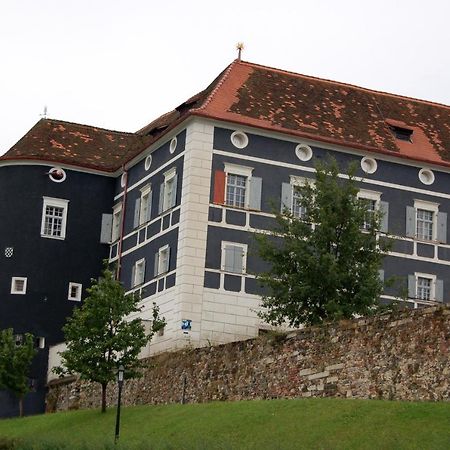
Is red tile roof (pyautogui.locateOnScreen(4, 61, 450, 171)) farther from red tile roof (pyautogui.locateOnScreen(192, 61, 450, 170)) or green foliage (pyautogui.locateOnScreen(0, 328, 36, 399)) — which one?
green foliage (pyautogui.locateOnScreen(0, 328, 36, 399))

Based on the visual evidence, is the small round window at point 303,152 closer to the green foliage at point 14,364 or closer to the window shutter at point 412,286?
the window shutter at point 412,286

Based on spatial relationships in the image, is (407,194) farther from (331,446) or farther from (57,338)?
(331,446)

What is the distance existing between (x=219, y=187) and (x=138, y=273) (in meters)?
5.63

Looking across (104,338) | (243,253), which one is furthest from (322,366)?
A: (243,253)

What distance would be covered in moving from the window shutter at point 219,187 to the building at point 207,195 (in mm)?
47

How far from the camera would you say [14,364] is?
1921 inches

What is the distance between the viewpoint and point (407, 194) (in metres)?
50.2

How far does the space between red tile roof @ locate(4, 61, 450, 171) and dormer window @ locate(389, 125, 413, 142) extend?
16 centimetres

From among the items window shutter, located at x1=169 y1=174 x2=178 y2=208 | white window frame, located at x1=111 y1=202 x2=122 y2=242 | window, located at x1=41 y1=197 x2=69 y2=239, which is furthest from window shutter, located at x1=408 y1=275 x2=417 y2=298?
window, located at x1=41 y1=197 x2=69 y2=239

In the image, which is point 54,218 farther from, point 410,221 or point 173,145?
point 410,221

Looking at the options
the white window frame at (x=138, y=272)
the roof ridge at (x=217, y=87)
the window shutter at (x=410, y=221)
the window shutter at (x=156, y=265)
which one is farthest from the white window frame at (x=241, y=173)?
the window shutter at (x=410, y=221)

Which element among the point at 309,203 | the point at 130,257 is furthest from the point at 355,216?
the point at 130,257

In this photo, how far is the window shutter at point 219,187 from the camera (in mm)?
47219

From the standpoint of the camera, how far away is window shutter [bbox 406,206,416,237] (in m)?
49.8
